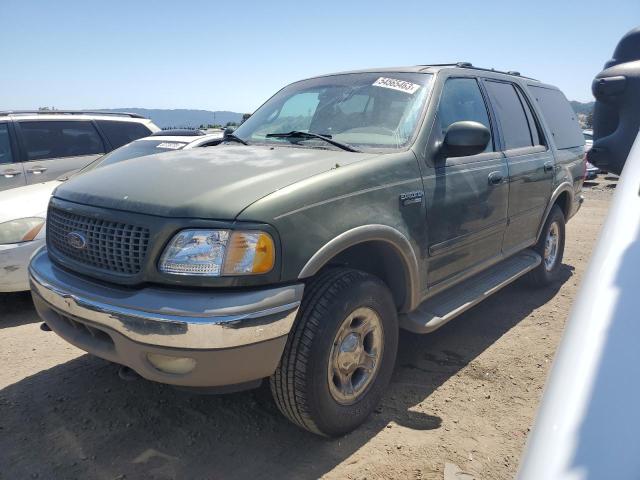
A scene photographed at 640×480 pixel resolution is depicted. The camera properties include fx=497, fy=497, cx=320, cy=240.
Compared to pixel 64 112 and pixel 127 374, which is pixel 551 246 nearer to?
pixel 127 374

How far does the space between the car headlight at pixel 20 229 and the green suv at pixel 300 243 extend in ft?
5.13

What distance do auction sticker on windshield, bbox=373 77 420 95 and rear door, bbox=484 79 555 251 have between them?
0.97 m

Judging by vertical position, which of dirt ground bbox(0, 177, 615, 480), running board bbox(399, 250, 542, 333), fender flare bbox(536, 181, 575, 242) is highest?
fender flare bbox(536, 181, 575, 242)

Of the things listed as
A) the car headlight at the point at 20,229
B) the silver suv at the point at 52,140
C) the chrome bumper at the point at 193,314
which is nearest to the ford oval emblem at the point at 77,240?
the chrome bumper at the point at 193,314

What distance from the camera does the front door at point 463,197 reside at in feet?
10.1

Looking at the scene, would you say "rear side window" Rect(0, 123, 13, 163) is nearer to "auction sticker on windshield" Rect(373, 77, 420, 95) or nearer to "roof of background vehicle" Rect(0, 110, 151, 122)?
"roof of background vehicle" Rect(0, 110, 151, 122)

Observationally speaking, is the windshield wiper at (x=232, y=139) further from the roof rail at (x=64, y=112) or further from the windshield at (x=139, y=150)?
the roof rail at (x=64, y=112)

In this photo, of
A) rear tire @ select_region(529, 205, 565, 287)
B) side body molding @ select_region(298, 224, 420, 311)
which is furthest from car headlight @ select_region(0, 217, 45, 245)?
rear tire @ select_region(529, 205, 565, 287)

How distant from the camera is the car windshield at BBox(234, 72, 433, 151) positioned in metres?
3.13

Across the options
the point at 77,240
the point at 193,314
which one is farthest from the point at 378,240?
the point at 77,240

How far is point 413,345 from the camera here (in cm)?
381

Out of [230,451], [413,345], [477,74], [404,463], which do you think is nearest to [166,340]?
[230,451]

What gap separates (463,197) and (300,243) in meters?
1.47

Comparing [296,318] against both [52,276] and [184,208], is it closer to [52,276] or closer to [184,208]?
[184,208]
